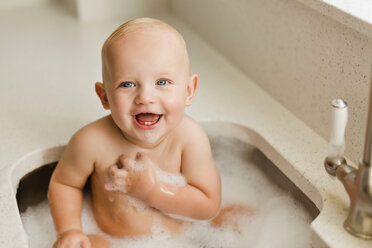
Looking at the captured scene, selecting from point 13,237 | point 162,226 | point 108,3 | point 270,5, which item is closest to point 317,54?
point 270,5

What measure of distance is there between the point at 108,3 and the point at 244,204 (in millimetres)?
1022

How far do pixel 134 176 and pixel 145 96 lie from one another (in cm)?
21

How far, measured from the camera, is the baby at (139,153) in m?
1.08

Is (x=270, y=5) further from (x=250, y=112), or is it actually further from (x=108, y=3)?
(x=108, y=3)

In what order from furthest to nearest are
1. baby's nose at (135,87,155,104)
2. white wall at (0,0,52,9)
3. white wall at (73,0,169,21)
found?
white wall at (0,0,52,9) → white wall at (73,0,169,21) → baby's nose at (135,87,155,104)

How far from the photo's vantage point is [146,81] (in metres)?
1.07

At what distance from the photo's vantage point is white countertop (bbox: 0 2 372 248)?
3.70ft

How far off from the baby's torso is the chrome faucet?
37 cm

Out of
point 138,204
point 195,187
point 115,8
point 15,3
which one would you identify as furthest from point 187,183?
point 15,3

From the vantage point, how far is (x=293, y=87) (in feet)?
4.60

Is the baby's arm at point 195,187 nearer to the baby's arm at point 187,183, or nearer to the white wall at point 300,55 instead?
the baby's arm at point 187,183

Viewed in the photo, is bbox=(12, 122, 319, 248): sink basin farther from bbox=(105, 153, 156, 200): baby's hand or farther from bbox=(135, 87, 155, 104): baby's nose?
bbox=(135, 87, 155, 104): baby's nose

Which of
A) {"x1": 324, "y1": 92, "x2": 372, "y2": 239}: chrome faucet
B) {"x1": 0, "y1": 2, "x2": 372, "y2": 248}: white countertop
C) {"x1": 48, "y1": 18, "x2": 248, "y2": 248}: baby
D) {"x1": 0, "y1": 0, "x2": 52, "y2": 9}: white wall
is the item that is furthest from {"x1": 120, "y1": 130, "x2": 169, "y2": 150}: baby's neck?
{"x1": 0, "y1": 0, "x2": 52, "y2": 9}: white wall

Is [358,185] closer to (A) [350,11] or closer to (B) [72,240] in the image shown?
(A) [350,11]
